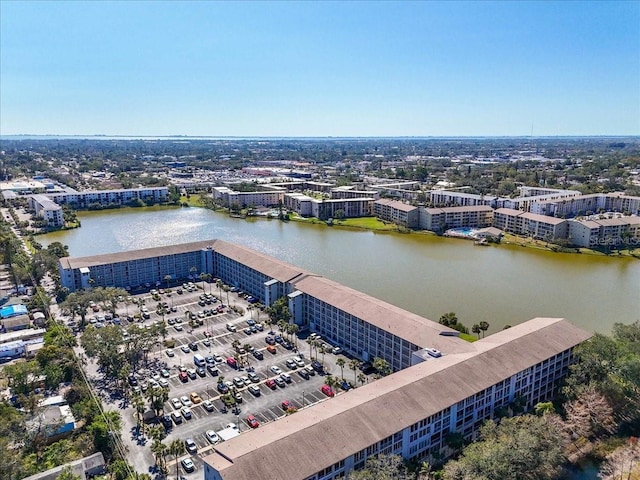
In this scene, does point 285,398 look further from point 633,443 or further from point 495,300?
point 495,300

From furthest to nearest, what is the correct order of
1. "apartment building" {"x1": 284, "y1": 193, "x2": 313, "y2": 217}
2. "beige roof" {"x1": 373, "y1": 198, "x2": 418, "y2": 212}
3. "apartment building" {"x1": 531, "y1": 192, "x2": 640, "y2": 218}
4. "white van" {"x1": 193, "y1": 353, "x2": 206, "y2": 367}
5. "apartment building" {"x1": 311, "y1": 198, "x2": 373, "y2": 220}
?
"apartment building" {"x1": 284, "y1": 193, "x2": 313, "y2": 217} → "apartment building" {"x1": 311, "y1": 198, "x2": 373, "y2": 220} → "beige roof" {"x1": 373, "y1": 198, "x2": 418, "y2": 212} → "apartment building" {"x1": 531, "y1": 192, "x2": 640, "y2": 218} → "white van" {"x1": 193, "y1": 353, "x2": 206, "y2": 367}

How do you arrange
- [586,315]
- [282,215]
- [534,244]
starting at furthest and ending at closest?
[282,215] < [534,244] < [586,315]

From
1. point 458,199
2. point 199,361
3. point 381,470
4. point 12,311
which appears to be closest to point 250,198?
point 458,199

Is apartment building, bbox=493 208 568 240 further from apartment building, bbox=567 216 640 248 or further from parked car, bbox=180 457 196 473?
parked car, bbox=180 457 196 473

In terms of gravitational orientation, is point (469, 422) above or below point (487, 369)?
below

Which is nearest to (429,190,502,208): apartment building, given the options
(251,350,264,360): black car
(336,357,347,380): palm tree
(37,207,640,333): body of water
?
(37,207,640,333): body of water

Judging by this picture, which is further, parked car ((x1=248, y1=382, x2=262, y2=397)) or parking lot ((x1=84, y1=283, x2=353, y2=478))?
parked car ((x1=248, y1=382, x2=262, y2=397))

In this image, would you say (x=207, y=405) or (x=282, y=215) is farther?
(x=282, y=215)

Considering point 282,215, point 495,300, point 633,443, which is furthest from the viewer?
point 282,215

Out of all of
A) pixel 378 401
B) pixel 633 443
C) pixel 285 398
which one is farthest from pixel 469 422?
pixel 285 398
